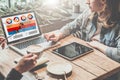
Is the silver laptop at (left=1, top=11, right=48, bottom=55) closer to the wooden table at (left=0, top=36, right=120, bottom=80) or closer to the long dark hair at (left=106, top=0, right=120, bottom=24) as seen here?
the wooden table at (left=0, top=36, right=120, bottom=80)

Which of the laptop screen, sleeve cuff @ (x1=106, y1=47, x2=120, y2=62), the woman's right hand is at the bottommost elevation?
sleeve cuff @ (x1=106, y1=47, x2=120, y2=62)


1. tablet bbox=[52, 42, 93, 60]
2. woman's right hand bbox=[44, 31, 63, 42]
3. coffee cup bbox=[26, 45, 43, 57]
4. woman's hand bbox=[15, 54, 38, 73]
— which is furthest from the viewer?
woman's right hand bbox=[44, 31, 63, 42]

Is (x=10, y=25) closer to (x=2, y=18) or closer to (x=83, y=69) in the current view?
(x=2, y=18)

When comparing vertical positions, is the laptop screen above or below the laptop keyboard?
above

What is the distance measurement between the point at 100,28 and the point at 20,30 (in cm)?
94

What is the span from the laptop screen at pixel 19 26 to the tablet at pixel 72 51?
44cm

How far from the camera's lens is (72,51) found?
2.23 m

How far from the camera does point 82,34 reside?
2.91 metres

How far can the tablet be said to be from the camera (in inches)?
84.4

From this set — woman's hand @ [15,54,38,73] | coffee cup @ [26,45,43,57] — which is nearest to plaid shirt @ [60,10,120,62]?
coffee cup @ [26,45,43,57]

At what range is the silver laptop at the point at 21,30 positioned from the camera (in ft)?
7.70

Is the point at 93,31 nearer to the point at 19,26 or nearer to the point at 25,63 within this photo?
the point at 19,26

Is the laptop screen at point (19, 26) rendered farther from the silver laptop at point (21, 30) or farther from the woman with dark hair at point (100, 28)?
the woman with dark hair at point (100, 28)

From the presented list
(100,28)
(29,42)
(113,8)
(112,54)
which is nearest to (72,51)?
(112,54)
